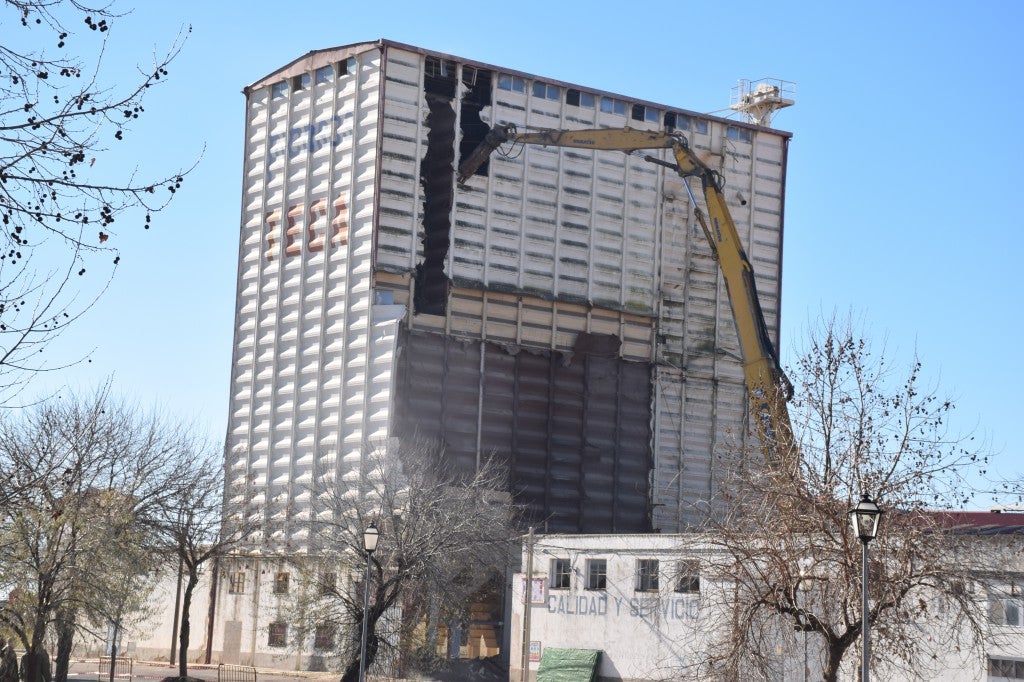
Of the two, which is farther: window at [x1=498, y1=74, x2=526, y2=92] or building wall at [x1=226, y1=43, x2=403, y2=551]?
window at [x1=498, y1=74, x2=526, y2=92]

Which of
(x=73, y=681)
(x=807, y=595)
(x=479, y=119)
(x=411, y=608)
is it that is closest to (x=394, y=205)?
(x=479, y=119)

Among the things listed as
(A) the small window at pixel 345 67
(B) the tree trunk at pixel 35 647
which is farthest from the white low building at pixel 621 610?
(A) the small window at pixel 345 67

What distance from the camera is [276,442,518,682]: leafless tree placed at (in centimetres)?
3691

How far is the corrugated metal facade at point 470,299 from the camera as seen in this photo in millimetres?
45062

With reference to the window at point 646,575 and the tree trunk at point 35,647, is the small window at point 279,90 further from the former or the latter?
the tree trunk at point 35,647

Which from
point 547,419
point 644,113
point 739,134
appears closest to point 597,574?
point 547,419

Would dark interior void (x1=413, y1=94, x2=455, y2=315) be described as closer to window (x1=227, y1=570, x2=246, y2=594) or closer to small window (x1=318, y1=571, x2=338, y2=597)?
small window (x1=318, y1=571, x2=338, y2=597)

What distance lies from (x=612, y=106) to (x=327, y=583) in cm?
2042

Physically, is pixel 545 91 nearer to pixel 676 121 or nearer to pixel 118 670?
pixel 676 121

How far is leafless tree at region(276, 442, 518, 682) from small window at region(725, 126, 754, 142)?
615 inches

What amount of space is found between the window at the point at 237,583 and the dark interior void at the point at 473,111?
52.3 ft

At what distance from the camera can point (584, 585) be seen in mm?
39812

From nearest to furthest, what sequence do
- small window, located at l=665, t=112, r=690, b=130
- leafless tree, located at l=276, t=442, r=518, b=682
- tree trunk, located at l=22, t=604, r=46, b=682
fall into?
tree trunk, located at l=22, t=604, r=46, b=682
leafless tree, located at l=276, t=442, r=518, b=682
small window, located at l=665, t=112, r=690, b=130

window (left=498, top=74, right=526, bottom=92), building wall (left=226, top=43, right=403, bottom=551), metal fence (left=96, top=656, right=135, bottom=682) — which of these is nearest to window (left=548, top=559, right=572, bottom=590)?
building wall (left=226, top=43, right=403, bottom=551)
